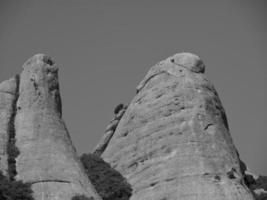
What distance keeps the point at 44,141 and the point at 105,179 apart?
468 centimetres

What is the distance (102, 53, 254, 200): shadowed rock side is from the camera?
177 ft

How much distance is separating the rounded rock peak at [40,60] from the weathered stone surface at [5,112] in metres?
1.55

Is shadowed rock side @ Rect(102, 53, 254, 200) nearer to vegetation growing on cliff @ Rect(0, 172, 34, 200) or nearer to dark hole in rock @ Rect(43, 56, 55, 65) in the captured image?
dark hole in rock @ Rect(43, 56, 55, 65)

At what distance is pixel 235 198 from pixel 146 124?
10.1 metres

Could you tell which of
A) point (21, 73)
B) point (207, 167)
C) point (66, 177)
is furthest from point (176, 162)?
point (21, 73)

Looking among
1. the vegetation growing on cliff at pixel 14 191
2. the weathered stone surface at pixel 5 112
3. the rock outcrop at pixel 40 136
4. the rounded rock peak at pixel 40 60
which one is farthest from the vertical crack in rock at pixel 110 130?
the vegetation growing on cliff at pixel 14 191

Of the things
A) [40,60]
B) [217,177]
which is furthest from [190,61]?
Answer: [217,177]

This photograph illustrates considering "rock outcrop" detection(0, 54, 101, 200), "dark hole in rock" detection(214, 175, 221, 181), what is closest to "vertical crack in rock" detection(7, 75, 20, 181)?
"rock outcrop" detection(0, 54, 101, 200)

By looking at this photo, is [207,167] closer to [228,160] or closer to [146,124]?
[228,160]

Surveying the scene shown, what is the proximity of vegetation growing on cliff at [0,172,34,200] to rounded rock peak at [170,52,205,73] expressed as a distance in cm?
1607

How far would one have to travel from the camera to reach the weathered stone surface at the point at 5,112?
54334mm

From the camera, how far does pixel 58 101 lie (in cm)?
6075

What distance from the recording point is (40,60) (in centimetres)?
6169

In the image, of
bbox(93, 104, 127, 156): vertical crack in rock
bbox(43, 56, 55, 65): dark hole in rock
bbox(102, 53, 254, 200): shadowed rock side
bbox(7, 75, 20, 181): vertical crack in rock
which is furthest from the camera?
bbox(93, 104, 127, 156): vertical crack in rock
